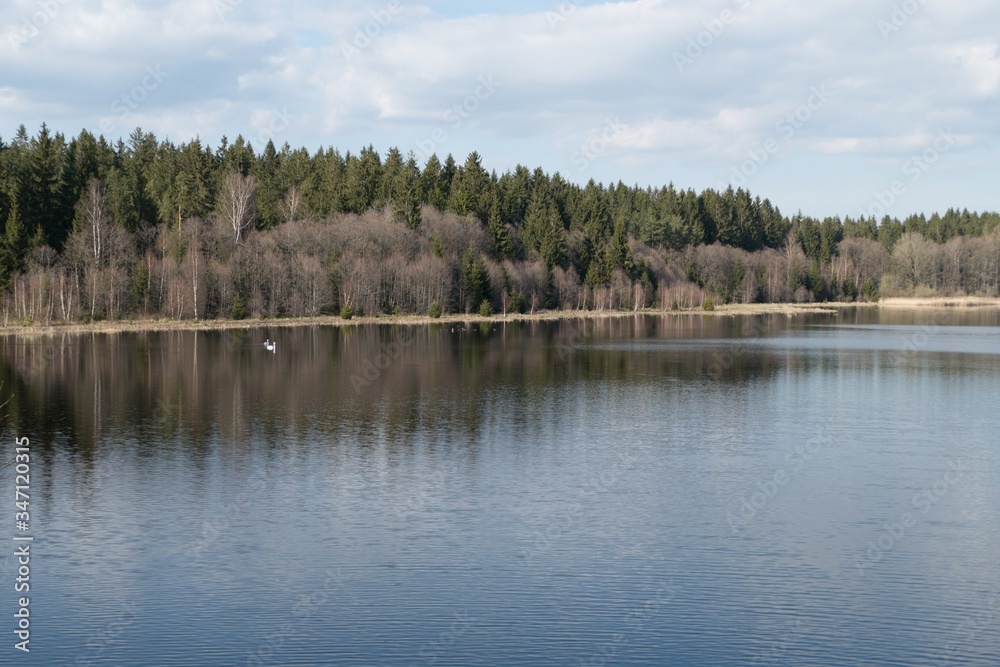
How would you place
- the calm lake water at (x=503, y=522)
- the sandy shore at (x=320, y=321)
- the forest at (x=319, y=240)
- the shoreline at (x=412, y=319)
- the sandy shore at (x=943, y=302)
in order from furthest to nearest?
1. the sandy shore at (x=943, y=302)
2. the forest at (x=319, y=240)
3. the shoreline at (x=412, y=319)
4. the sandy shore at (x=320, y=321)
5. the calm lake water at (x=503, y=522)

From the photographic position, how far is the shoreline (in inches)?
3147

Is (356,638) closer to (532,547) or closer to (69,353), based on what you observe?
(532,547)

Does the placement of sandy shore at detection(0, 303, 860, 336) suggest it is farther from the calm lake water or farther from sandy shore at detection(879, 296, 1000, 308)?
sandy shore at detection(879, 296, 1000, 308)

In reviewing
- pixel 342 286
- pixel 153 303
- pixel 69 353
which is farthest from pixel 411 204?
pixel 69 353

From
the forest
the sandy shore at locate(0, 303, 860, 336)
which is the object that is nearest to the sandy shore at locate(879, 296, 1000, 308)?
the forest

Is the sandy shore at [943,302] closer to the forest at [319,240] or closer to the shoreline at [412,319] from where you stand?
the shoreline at [412,319]

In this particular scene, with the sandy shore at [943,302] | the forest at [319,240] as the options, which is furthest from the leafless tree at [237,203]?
the sandy shore at [943,302]

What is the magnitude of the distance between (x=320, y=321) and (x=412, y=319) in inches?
405

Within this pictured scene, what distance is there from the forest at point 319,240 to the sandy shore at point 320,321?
1.96 meters

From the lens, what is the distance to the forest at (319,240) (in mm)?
89562

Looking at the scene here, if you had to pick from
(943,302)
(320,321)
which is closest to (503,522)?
(320,321)

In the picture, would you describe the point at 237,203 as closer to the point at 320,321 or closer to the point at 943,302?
the point at 320,321

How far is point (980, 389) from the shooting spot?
4919 cm

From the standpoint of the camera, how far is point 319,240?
344 feet
